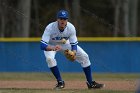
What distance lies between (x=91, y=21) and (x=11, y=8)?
905 cm

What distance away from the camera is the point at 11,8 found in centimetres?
3116

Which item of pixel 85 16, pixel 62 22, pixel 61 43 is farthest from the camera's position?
pixel 85 16

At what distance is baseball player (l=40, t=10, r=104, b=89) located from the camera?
919 cm

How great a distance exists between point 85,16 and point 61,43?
2925 cm

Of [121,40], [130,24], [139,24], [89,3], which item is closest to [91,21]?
[89,3]

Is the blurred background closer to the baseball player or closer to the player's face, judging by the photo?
the baseball player

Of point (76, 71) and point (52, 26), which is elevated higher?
point (52, 26)

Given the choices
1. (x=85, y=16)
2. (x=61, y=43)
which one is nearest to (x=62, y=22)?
(x=61, y=43)

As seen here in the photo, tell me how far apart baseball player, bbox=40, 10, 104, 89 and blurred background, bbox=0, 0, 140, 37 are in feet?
65.5

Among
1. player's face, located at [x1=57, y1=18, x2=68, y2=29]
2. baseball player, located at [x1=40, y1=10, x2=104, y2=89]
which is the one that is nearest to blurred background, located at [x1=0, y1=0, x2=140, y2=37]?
baseball player, located at [x1=40, y1=10, x2=104, y2=89]

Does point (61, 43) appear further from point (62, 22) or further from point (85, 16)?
point (85, 16)

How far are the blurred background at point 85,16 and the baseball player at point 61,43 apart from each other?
20.0 m

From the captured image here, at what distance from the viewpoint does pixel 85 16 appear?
3875 centimetres

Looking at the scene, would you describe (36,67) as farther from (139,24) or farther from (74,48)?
(139,24)
